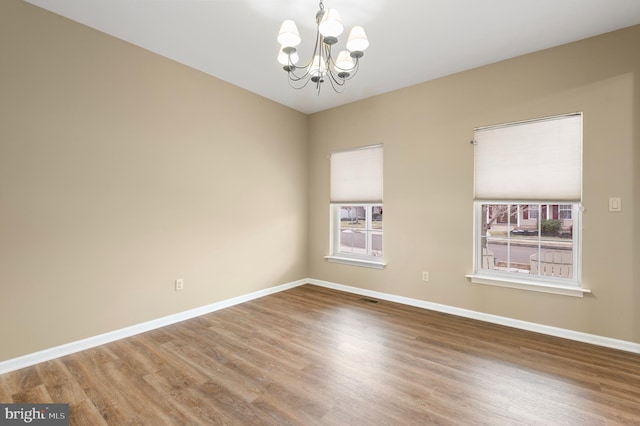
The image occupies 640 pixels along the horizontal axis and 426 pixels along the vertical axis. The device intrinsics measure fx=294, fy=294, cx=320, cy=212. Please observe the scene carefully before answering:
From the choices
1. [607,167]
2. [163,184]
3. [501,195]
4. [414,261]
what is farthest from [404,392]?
[163,184]

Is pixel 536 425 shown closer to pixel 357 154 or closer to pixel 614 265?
pixel 614 265

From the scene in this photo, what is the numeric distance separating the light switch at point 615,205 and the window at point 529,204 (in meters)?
0.22

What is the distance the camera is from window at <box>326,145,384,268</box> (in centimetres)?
427

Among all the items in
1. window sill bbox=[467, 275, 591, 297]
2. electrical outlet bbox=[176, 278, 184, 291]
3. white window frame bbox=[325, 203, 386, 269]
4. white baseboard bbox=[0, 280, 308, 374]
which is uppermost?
white window frame bbox=[325, 203, 386, 269]

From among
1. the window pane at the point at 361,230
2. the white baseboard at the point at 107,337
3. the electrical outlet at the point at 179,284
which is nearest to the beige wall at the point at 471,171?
the window pane at the point at 361,230

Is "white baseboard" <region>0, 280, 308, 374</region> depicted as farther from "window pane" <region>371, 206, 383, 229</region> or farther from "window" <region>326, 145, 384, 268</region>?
"window pane" <region>371, 206, 383, 229</region>

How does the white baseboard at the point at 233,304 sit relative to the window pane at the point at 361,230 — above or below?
below

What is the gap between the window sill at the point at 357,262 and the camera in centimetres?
418

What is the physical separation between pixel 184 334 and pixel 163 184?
1598 mm

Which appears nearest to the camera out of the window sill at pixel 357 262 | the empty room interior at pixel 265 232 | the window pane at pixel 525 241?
the empty room interior at pixel 265 232

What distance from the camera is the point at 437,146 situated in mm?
3654

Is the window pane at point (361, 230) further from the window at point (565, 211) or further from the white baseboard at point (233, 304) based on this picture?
the window at point (565, 211)

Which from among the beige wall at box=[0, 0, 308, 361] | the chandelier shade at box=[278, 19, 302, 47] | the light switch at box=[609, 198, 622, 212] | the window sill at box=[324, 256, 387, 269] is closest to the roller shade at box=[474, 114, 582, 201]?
the light switch at box=[609, 198, 622, 212]

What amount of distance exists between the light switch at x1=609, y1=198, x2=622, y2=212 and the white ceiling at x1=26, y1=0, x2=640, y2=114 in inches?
61.0
